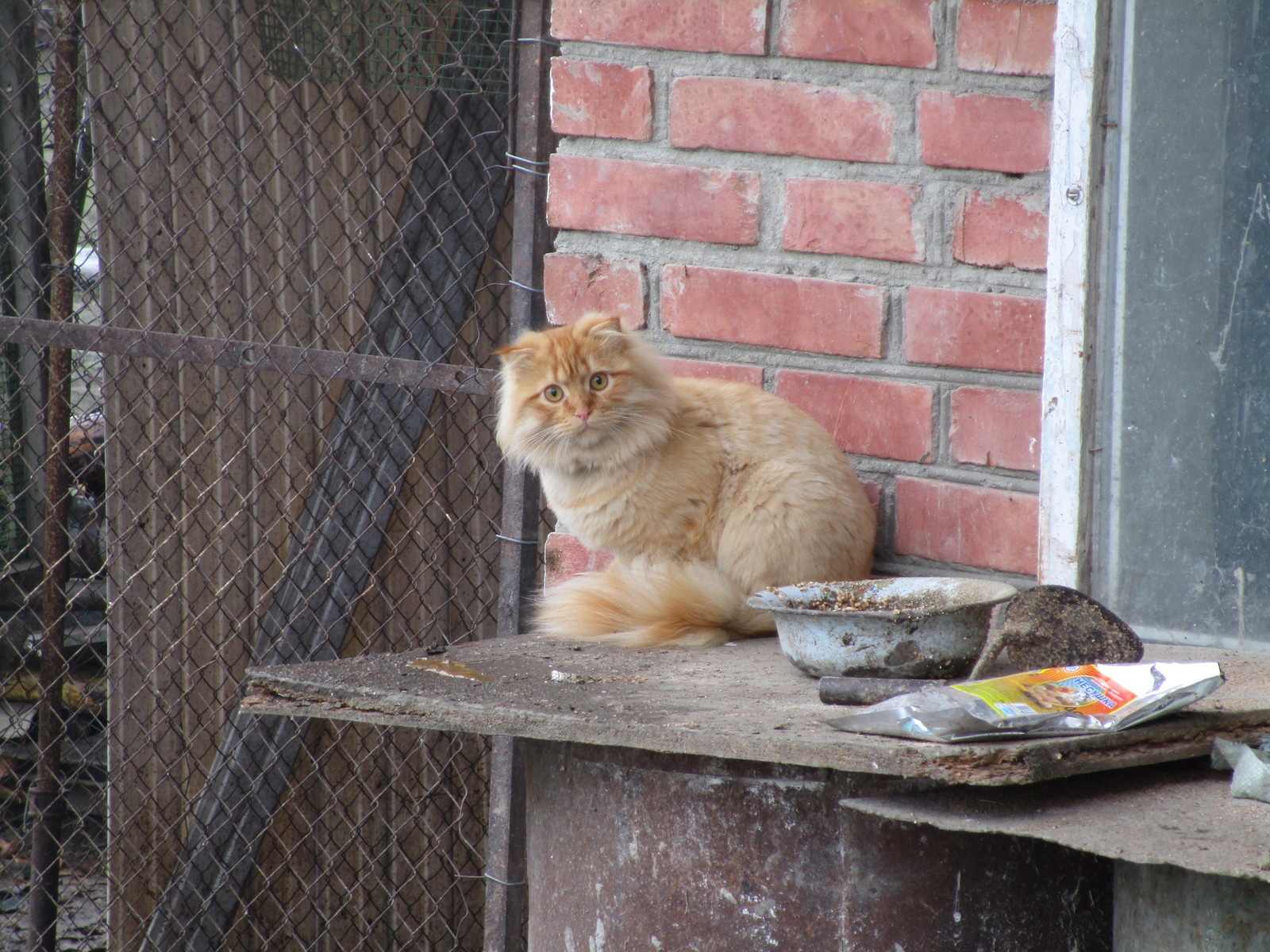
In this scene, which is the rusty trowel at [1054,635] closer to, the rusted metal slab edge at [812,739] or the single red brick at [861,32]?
the rusted metal slab edge at [812,739]

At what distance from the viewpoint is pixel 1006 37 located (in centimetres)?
177

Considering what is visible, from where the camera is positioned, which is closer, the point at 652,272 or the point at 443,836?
the point at 652,272

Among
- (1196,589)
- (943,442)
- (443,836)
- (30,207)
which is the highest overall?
(30,207)

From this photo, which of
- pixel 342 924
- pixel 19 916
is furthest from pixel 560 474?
pixel 19 916

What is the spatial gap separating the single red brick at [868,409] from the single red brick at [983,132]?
0.36 metres

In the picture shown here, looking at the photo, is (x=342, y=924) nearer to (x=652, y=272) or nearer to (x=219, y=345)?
(x=219, y=345)

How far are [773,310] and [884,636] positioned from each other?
2.46 ft

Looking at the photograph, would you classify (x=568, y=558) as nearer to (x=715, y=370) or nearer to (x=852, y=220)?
(x=715, y=370)

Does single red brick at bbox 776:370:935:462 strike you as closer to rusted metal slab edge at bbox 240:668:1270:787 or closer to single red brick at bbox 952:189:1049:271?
single red brick at bbox 952:189:1049:271

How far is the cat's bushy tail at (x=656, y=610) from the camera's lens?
5.76ft

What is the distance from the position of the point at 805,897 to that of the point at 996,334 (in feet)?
3.18

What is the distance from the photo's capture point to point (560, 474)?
2090 mm

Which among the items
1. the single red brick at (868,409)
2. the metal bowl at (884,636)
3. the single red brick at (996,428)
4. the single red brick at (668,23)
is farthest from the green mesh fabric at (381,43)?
the metal bowl at (884,636)

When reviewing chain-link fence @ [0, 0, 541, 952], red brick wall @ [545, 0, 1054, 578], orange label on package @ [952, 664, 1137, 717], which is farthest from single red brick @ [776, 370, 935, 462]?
chain-link fence @ [0, 0, 541, 952]
